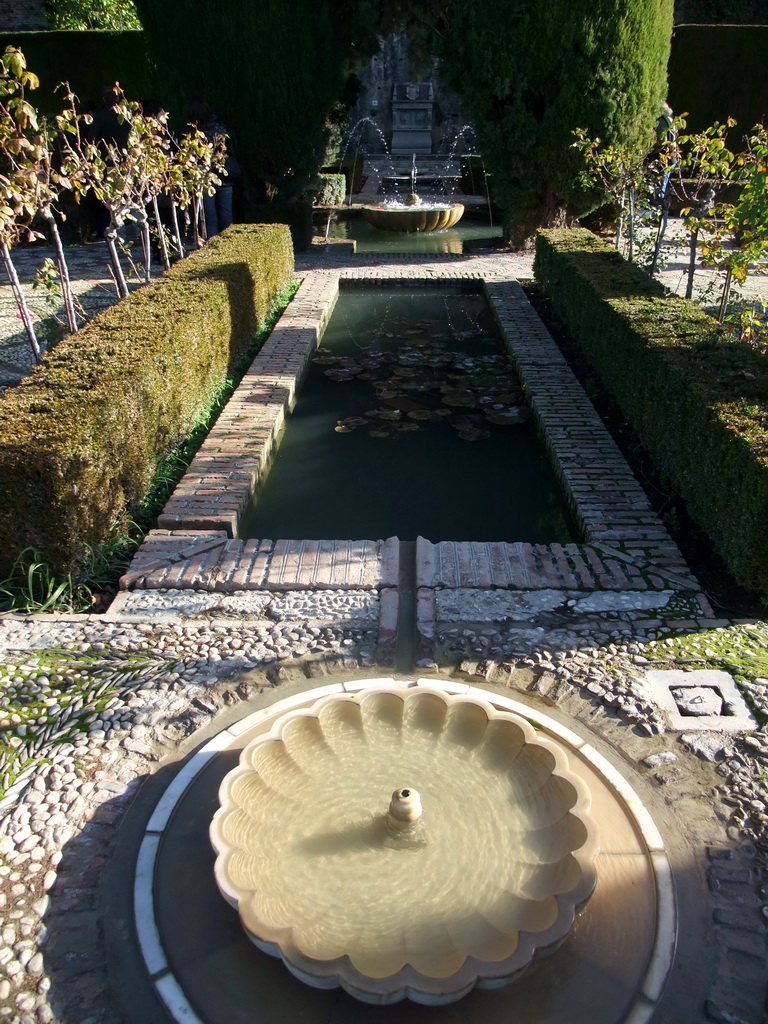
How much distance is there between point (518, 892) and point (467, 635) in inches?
55.7

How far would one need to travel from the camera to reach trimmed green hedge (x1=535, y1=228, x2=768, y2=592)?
138 inches

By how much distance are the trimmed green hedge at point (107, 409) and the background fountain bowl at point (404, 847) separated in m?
1.81

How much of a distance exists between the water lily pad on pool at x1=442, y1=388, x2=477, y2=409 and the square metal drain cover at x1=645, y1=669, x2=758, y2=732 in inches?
140

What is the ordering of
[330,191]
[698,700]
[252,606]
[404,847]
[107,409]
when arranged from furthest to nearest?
[330,191] < [107,409] < [252,606] < [698,700] < [404,847]

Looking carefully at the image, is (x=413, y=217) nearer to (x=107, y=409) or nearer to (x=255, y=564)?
(x=107, y=409)

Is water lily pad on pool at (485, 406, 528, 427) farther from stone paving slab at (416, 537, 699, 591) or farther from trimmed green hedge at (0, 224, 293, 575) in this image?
trimmed green hedge at (0, 224, 293, 575)

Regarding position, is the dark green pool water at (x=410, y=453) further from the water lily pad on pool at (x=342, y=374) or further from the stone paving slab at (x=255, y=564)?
the stone paving slab at (x=255, y=564)

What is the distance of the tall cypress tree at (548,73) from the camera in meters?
10.1

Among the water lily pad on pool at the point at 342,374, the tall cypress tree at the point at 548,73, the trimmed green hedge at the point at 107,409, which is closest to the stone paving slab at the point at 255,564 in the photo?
the trimmed green hedge at the point at 107,409

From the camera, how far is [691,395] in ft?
13.6

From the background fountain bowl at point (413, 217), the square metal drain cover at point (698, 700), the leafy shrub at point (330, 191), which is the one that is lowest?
the square metal drain cover at point (698, 700)

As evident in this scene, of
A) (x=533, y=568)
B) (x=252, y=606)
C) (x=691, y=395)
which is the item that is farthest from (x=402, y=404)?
(x=252, y=606)

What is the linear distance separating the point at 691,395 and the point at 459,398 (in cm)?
253

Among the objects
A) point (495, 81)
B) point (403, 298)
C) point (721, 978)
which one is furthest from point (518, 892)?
point (495, 81)
